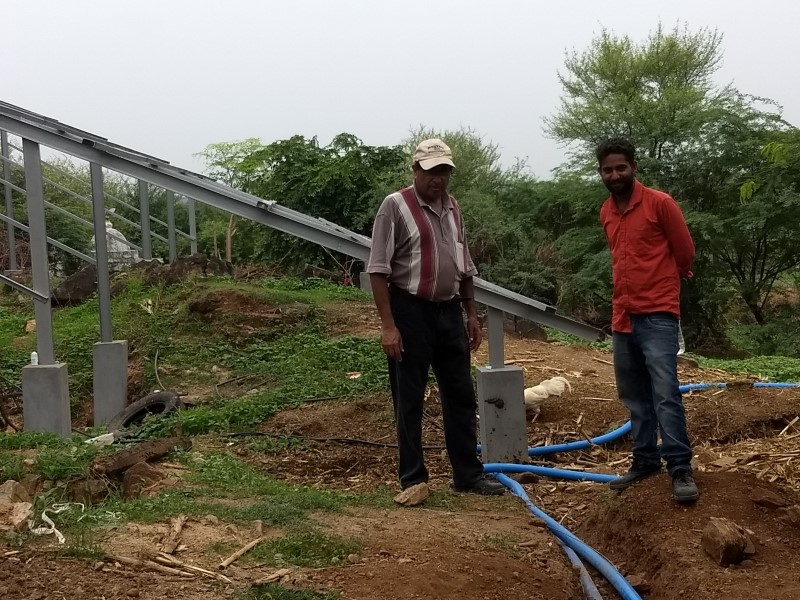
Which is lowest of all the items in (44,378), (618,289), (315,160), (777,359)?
(777,359)

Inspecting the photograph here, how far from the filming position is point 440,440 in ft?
21.0

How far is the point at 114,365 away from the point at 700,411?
515 cm

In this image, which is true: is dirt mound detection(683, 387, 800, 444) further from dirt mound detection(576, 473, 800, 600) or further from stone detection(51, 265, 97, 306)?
stone detection(51, 265, 97, 306)

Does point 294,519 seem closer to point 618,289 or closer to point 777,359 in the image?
point 618,289

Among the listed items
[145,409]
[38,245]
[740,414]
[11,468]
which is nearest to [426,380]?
[11,468]

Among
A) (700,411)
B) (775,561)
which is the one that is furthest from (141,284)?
(775,561)

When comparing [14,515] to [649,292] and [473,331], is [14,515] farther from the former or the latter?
[649,292]

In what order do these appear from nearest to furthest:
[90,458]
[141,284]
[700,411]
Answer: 1. [90,458]
2. [700,411]
3. [141,284]

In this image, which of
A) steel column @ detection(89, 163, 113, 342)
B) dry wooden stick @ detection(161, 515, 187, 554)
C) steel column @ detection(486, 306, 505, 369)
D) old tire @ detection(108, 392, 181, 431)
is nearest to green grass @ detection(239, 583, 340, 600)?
dry wooden stick @ detection(161, 515, 187, 554)

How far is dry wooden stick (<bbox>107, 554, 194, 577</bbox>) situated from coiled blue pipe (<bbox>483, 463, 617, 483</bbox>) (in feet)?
8.45

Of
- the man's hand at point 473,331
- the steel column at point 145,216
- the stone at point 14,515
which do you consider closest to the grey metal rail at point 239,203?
the man's hand at point 473,331

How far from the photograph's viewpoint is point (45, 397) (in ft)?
Result: 19.4

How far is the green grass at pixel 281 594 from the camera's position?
272 centimetres

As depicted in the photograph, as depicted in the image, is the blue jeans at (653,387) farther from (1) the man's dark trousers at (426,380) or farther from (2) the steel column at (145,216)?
(2) the steel column at (145,216)
